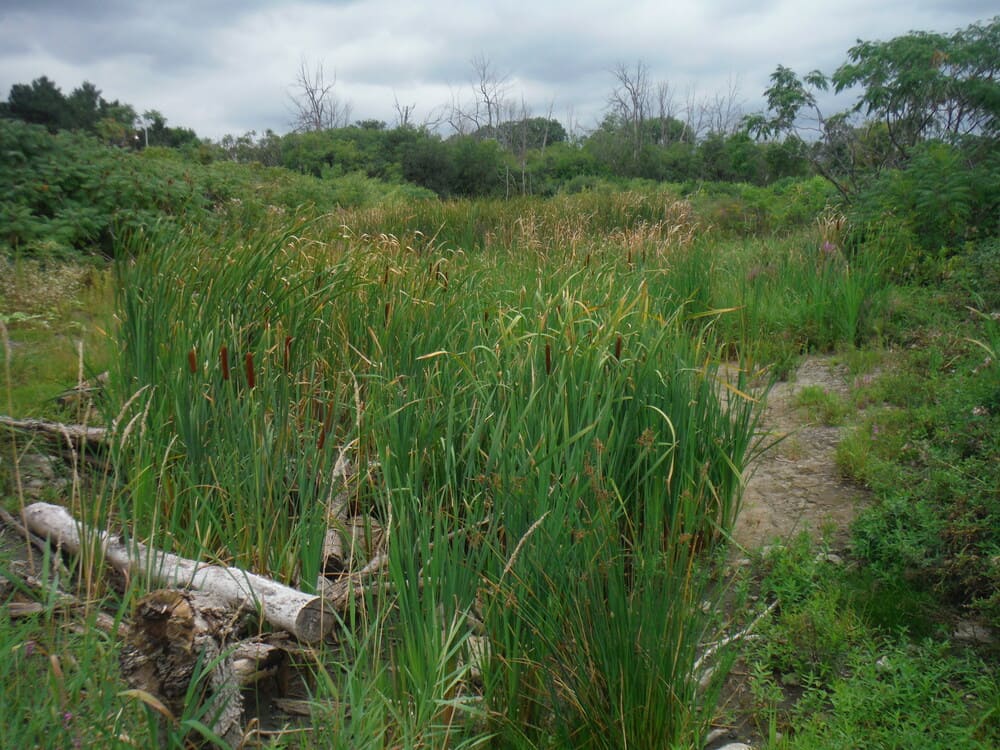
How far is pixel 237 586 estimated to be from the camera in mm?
2395

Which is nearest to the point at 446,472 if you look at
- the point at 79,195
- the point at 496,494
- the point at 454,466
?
the point at 454,466

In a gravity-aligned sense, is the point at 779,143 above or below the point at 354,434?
above

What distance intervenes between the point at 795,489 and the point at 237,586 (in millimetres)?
2628

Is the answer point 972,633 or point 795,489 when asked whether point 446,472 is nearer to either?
point 972,633

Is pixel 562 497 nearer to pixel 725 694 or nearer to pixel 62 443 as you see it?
pixel 725 694

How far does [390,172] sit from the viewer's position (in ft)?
80.3

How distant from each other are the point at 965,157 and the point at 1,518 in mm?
8284

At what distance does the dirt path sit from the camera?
3.37m

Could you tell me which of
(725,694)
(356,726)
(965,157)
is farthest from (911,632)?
(965,157)

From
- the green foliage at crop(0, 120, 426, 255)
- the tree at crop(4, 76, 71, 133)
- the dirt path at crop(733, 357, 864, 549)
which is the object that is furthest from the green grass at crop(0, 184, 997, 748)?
the tree at crop(4, 76, 71, 133)

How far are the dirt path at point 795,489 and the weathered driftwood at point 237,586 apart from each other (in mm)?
1829

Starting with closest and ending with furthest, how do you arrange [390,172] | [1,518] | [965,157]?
[1,518], [965,157], [390,172]

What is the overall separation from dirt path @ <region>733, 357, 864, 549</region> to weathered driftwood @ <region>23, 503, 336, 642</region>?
1.83 meters

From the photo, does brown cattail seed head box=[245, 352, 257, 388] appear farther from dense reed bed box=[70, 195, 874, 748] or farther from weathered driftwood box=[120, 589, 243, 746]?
weathered driftwood box=[120, 589, 243, 746]
